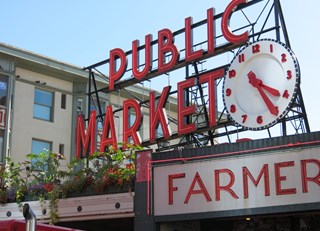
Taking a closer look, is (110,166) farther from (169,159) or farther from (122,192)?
(169,159)

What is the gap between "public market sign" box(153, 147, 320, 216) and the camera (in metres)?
15.0

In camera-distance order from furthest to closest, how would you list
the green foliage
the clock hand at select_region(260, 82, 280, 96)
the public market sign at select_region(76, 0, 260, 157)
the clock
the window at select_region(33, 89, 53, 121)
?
1. the window at select_region(33, 89, 53, 121)
2. the public market sign at select_region(76, 0, 260, 157)
3. the clock hand at select_region(260, 82, 280, 96)
4. the clock
5. the green foliage

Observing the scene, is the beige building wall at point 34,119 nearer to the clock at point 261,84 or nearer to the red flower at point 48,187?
the clock at point 261,84

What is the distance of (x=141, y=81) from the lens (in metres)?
31.2

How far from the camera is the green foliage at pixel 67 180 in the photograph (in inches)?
740

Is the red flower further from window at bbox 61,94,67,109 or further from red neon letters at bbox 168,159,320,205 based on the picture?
window at bbox 61,94,67,109

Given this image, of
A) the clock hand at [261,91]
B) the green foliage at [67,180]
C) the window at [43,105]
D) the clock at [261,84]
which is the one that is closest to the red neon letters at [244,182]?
the green foliage at [67,180]

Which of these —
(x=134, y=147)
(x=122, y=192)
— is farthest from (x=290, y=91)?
(x=122, y=192)

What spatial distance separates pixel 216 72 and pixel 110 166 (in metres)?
9.65

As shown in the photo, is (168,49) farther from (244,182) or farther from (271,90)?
(244,182)

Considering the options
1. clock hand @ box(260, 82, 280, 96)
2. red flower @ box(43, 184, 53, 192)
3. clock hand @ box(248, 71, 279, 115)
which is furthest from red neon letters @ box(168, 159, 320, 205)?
clock hand @ box(260, 82, 280, 96)

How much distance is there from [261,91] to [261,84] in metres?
0.31

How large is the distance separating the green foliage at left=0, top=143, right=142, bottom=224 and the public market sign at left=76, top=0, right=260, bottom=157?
5514 millimetres

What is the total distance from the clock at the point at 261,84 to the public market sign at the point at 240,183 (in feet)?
26.8
